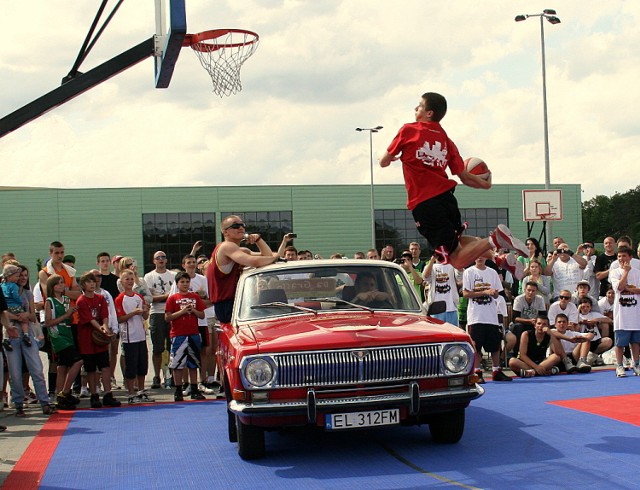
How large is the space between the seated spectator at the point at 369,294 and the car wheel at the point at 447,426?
1242mm

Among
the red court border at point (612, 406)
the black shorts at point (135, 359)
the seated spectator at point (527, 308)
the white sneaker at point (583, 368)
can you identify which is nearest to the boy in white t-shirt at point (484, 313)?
the seated spectator at point (527, 308)

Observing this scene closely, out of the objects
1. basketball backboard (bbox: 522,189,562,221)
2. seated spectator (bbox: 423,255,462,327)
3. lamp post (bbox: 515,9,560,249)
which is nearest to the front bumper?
seated spectator (bbox: 423,255,462,327)

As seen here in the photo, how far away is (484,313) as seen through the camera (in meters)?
13.3

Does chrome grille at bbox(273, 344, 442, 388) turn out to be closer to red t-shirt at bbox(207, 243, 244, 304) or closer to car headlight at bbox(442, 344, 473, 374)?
car headlight at bbox(442, 344, 473, 374)

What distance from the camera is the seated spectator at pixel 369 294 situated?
8359 mm

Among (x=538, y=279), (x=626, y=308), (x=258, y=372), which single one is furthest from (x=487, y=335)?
(x=258, y=372)

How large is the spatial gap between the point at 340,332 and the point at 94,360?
5.42 m

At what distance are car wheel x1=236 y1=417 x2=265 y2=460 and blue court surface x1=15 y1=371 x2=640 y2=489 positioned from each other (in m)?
0.09

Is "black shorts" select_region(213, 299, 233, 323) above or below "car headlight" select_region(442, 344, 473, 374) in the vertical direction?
above

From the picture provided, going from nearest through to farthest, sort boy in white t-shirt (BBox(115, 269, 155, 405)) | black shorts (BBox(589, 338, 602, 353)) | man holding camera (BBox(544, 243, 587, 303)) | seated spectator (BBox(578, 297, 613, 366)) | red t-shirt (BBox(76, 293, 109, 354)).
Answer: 1. red t-shirt (BBox(76, 293, 109, 354))
2. boy in white t-shirt (BBox(115, 269, 155, 405))
3. seated spectator (BBox(578, 297, 613, 366))
4. black shorts (BBox(589, 338, 602, 353))
5. man holding camera (BBox(544, 243, 587, 303))

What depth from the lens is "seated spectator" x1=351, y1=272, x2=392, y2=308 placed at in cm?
836

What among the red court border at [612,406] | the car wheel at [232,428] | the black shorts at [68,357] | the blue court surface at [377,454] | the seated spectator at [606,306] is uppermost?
the seated spectator at [606,306]

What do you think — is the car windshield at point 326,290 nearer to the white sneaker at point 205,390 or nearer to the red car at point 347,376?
the red car at point 347,376

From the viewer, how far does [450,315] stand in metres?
13.7
